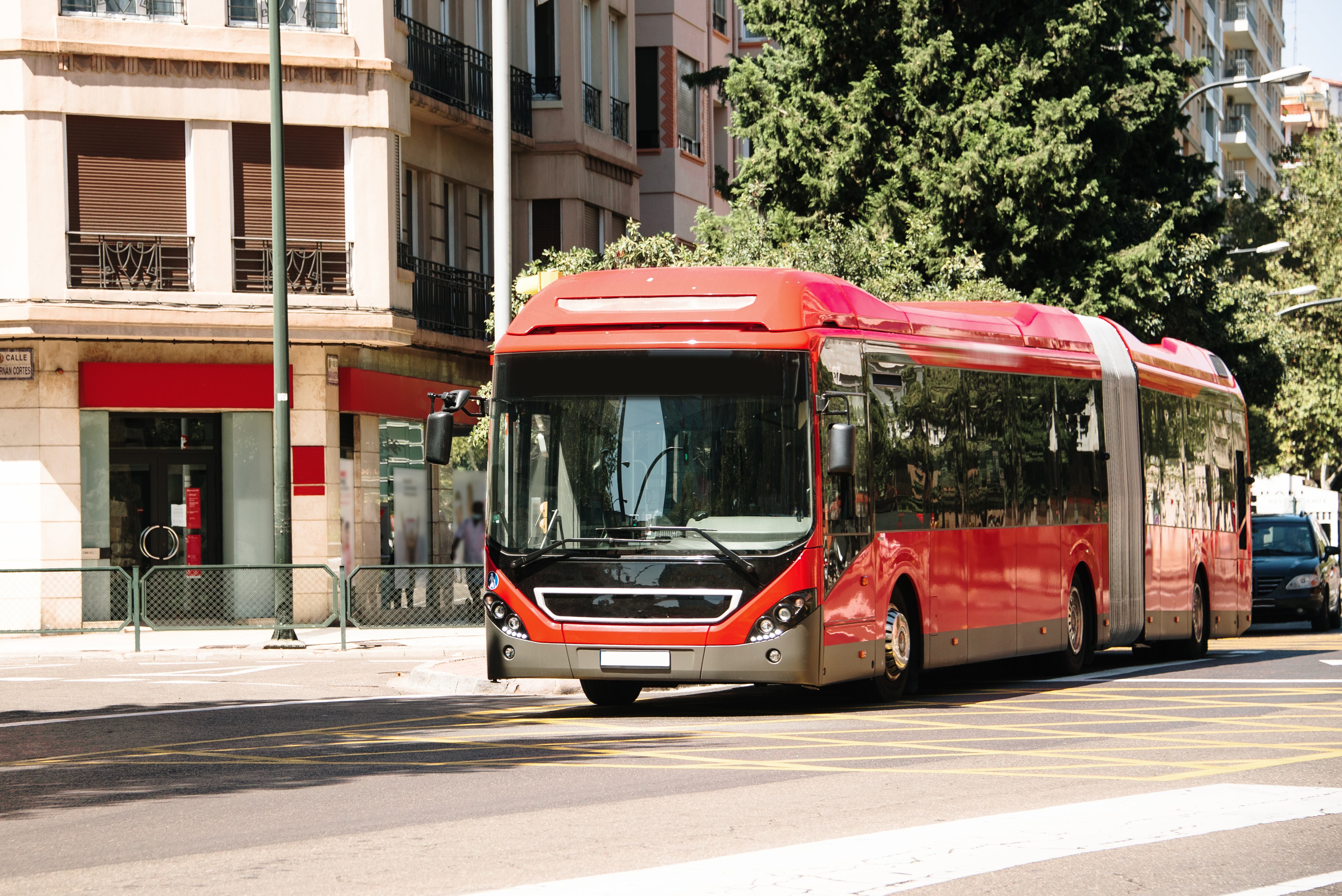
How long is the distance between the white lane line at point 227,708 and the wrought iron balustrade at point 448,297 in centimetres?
1374

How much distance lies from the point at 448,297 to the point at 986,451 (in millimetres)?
17573

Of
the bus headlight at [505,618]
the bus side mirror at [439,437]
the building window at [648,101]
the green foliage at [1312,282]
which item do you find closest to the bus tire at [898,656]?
the bus headlight at [505,618]

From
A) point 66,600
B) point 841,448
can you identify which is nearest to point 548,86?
point 66,600

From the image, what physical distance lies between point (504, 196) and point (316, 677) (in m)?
5.28

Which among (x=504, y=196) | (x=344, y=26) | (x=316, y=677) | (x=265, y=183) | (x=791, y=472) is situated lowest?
(x=316, y=677)

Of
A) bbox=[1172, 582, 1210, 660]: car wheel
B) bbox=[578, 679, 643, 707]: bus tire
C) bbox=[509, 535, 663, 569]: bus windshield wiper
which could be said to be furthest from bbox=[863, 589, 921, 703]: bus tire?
bbox=[1172, 582, 1210, 660]: car wheel

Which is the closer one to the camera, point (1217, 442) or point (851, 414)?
point (851, 414)

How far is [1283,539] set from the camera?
30.6 metres

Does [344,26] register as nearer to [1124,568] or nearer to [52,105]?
[52,105]

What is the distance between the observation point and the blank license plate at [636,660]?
13562 millimetres

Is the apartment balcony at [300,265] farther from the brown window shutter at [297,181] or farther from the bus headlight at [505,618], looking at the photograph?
the bus headlight at [505,618]

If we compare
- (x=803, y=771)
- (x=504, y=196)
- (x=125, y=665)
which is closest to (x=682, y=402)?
(x=803, y=771)

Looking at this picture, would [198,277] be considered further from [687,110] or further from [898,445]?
[687,110]

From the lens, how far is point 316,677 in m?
20.0
